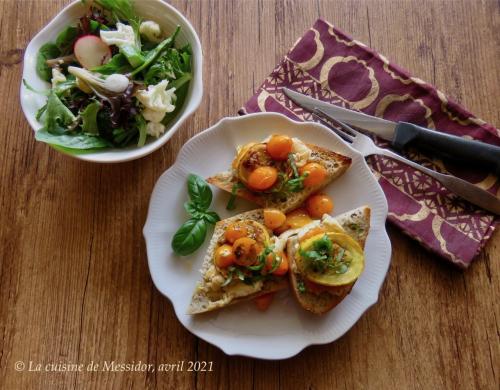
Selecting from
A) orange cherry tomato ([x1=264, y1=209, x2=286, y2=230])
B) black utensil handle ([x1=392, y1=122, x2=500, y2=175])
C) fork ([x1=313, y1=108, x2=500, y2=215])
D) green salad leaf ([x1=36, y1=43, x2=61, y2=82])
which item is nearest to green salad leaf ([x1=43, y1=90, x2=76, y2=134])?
green salad leaf ([x1=36, y1=43, x2=61, y2=82])

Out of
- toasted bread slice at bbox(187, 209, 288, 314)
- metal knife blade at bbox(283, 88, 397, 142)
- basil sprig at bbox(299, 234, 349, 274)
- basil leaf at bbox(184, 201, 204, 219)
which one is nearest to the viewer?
basil sprig at bbox(299, 234, 349, 274)

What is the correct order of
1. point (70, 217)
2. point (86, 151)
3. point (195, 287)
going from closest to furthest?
1. point (86, 151)
2. point (195, 287)
3. point (70, 217)

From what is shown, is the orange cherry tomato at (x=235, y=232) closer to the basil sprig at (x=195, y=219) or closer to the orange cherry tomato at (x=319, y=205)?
the basil sprig at (x=195, y=219)

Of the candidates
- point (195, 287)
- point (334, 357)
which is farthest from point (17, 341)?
point (334, 357)

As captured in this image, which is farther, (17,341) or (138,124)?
(17,341)

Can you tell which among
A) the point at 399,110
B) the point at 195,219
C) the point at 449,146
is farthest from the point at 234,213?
the point at 449,146

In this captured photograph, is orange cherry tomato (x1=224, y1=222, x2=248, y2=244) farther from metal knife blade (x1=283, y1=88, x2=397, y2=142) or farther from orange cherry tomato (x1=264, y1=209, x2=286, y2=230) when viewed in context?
metal knife blade (x1=283, y1=88, x2=397, y2=142)

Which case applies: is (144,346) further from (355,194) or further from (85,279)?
(355,194)
